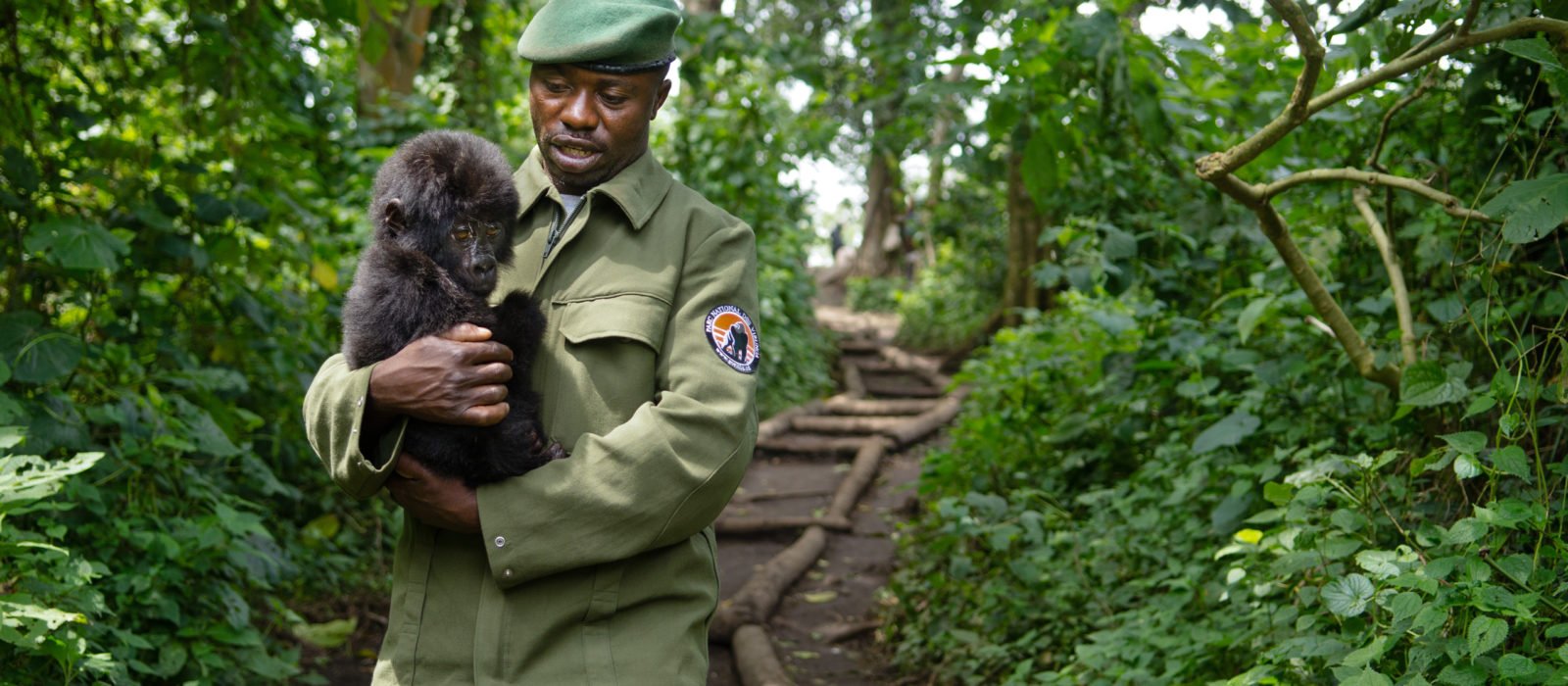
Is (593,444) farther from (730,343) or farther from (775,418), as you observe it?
(775,418)

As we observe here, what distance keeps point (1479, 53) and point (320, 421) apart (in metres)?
3.05

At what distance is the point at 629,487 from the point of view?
1.93m

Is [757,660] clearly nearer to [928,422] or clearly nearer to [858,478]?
[858,478]

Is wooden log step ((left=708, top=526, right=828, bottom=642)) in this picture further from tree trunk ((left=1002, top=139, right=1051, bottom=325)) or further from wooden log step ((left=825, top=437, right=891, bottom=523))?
tree trunk ((left=1002, top=139, right=1051, bottom=325))

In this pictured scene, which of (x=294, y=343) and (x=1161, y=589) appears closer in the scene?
(x=1161, y=589)

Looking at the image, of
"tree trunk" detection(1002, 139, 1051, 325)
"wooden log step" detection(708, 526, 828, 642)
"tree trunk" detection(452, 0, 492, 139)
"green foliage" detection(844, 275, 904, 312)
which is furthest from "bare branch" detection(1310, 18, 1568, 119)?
"green foliage" detection(844, 275, 904, 312)

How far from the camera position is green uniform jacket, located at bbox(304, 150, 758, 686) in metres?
1.94

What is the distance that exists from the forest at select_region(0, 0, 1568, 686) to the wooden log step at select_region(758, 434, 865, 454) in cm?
290

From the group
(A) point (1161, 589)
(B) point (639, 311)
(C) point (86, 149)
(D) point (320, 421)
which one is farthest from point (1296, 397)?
(C) point (86, 149)

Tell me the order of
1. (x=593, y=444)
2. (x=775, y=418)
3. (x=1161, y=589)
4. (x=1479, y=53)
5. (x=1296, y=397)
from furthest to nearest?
1. (x=775, y=418)
2. (x=1161, y=589)
3. (x=1296, y=397)
4. (x=1479, y=53)
5. (x=593, y=444)

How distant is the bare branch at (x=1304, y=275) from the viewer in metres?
2.98

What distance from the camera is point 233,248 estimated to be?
Answer: 4555 mm

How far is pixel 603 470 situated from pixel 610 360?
240 millimetres

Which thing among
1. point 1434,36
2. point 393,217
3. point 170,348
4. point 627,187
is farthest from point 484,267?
point 170,348
